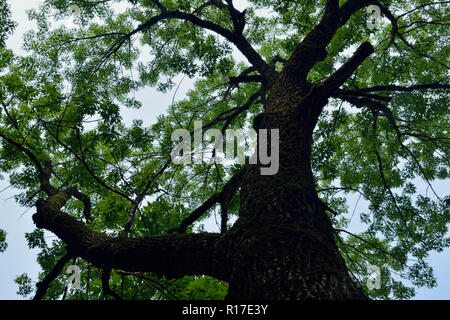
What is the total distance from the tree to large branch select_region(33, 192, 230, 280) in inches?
0.5

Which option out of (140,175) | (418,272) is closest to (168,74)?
(140,175)

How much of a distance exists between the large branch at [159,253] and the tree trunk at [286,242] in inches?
8.6

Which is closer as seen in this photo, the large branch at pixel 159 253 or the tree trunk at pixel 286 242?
the tree trunk at pixel 286 242

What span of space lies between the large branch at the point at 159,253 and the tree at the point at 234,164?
0.04ft

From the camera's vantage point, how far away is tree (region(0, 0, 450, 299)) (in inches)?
78.7

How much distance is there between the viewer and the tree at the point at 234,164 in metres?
2.00

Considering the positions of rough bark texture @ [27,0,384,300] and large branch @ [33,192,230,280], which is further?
large branch @ [33,192,230,280]

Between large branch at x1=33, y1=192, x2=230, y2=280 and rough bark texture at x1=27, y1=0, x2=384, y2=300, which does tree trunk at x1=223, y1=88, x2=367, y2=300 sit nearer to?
rough bark texture at x1=27, y1=0, x2=384, y2=300

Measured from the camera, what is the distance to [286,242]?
1.78 metres

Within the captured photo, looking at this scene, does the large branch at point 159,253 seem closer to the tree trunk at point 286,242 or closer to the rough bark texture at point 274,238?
the rough bark texture at point 274,238

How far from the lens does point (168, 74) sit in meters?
7.79

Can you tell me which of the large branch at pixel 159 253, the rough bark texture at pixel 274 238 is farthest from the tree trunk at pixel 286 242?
the large branch at pixel 159 253

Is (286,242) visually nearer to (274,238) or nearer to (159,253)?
(274,238)

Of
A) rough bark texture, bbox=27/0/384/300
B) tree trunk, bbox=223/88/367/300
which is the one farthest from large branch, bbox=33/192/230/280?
tree trunk, bbox=223/88/367/300
